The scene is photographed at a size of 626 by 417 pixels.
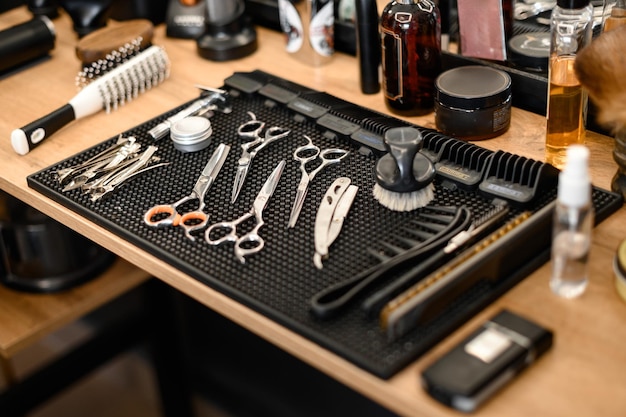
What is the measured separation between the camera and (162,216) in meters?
1.16

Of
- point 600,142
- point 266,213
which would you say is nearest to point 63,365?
point 266,213

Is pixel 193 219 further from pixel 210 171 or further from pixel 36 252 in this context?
pixel 36 252

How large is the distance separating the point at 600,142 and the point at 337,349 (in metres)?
0.55

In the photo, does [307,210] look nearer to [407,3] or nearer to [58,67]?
[407,3]

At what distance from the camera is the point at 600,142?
4.09ft

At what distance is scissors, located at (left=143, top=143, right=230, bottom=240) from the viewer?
44.6 inches

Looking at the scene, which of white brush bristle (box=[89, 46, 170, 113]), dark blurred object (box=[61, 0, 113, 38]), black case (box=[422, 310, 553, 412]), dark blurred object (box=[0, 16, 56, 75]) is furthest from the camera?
dark blurred object (box=[61, 0, 113, 38])

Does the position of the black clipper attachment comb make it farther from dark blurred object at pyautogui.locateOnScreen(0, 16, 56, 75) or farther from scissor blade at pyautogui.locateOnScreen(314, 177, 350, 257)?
dark blurred object at pyautogui.locateOnScreen(0, 16, 56, 75)

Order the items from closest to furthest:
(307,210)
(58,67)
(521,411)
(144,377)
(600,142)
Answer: (521,411) < (307,210) < (600,142) < (58,67) < (144,377)

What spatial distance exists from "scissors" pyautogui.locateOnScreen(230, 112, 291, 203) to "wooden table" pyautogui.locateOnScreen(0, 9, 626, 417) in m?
0.15

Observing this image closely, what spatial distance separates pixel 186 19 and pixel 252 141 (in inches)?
17.7

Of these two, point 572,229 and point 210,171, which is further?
point 210,171

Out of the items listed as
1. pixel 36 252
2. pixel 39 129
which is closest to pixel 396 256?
pixel 39 129

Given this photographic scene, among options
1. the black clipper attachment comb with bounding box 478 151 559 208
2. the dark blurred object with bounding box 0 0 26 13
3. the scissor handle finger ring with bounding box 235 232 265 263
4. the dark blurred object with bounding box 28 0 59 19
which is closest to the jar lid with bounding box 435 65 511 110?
the black clipper attachment comb with bounding box 478 151 559 208
